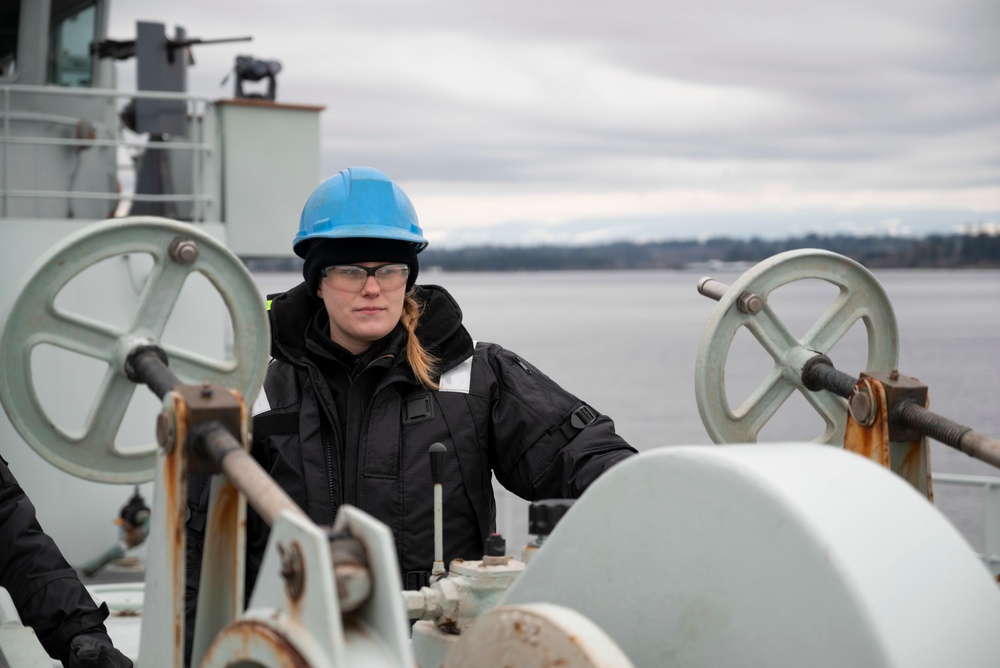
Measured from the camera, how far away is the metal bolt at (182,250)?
7.73 feet

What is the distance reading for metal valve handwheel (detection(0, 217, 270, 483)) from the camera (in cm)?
227

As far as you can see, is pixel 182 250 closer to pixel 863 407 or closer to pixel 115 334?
pixel 115 334

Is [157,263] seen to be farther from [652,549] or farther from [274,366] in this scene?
[652,549]

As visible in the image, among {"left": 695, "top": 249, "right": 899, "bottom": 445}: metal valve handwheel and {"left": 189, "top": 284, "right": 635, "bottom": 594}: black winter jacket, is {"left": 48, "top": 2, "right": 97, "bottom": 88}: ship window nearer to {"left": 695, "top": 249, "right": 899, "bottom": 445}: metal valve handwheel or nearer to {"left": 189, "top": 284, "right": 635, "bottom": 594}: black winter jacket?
{"left": 189, "top": 284, "right": 635, "bottom": 594}: black winter jacket

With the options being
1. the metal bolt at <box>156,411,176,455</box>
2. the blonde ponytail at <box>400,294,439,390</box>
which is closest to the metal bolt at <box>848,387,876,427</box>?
the blonde ponytail at <box>400,294,439,390</box>

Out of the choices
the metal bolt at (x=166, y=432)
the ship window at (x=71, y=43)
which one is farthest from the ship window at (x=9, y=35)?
the metal bolt at (x=166, y=432)

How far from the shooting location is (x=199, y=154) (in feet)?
34.3

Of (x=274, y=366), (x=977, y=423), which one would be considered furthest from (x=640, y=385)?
(x=274, y=366)

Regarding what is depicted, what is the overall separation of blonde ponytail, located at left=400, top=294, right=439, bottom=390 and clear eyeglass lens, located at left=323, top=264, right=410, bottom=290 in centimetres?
14

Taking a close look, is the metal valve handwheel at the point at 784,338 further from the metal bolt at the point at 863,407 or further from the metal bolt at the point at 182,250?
the metal bolt at the point at 182,250

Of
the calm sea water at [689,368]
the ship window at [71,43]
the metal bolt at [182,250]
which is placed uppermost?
the ship window at [71,43]

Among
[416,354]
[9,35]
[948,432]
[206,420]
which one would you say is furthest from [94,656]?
[9,35]

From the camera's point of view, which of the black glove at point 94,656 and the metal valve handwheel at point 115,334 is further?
the black glove at point 94,656

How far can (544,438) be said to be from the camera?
3037 millimetres
